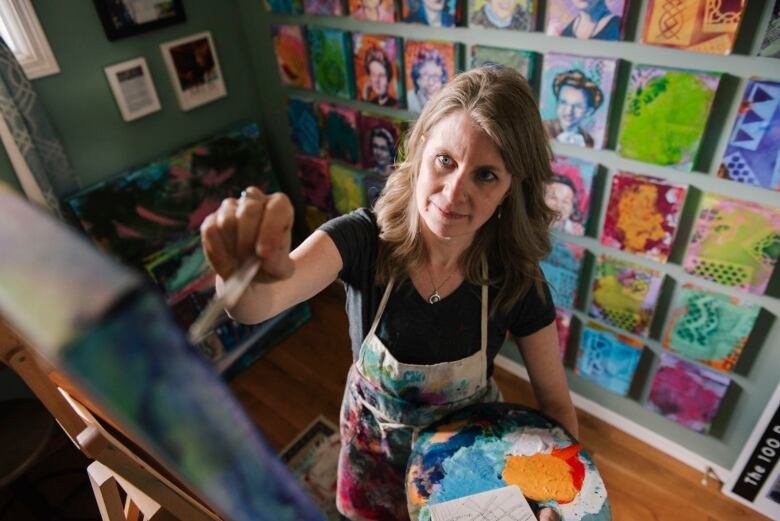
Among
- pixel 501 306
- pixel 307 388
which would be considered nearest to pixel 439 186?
pixel 501 306

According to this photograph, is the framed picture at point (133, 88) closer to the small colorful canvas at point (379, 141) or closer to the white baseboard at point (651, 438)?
the small colorful canvas at point (379, 141)

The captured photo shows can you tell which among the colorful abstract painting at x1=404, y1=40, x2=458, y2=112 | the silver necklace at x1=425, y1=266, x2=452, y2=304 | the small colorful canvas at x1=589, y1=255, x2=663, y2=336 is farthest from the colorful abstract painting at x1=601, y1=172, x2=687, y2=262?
the silver necklace at x1=425, y1=266, x2=452, y2=304

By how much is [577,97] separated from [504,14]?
331 mm

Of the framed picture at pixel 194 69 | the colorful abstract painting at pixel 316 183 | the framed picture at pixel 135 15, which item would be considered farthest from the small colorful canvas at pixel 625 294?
the framed picture at pixel 135 15

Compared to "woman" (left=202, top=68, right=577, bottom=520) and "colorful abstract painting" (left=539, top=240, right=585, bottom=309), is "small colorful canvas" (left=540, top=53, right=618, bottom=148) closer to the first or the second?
"colorful abstract painting" (left=539, top=240, right=585, bottom=309)

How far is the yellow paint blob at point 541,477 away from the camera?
87 cm

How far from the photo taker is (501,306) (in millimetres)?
1042

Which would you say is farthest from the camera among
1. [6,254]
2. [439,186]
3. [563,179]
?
[563,179]

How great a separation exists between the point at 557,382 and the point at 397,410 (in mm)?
362

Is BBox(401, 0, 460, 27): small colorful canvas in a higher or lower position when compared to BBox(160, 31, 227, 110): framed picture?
higher

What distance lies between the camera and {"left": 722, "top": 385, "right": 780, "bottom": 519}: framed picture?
59.9 inches

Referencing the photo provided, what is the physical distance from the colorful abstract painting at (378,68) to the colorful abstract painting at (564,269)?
0.82 m

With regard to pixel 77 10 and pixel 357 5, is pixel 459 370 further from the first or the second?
pixel 77 10

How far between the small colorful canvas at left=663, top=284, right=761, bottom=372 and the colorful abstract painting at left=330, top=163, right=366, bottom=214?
4.33 feet
